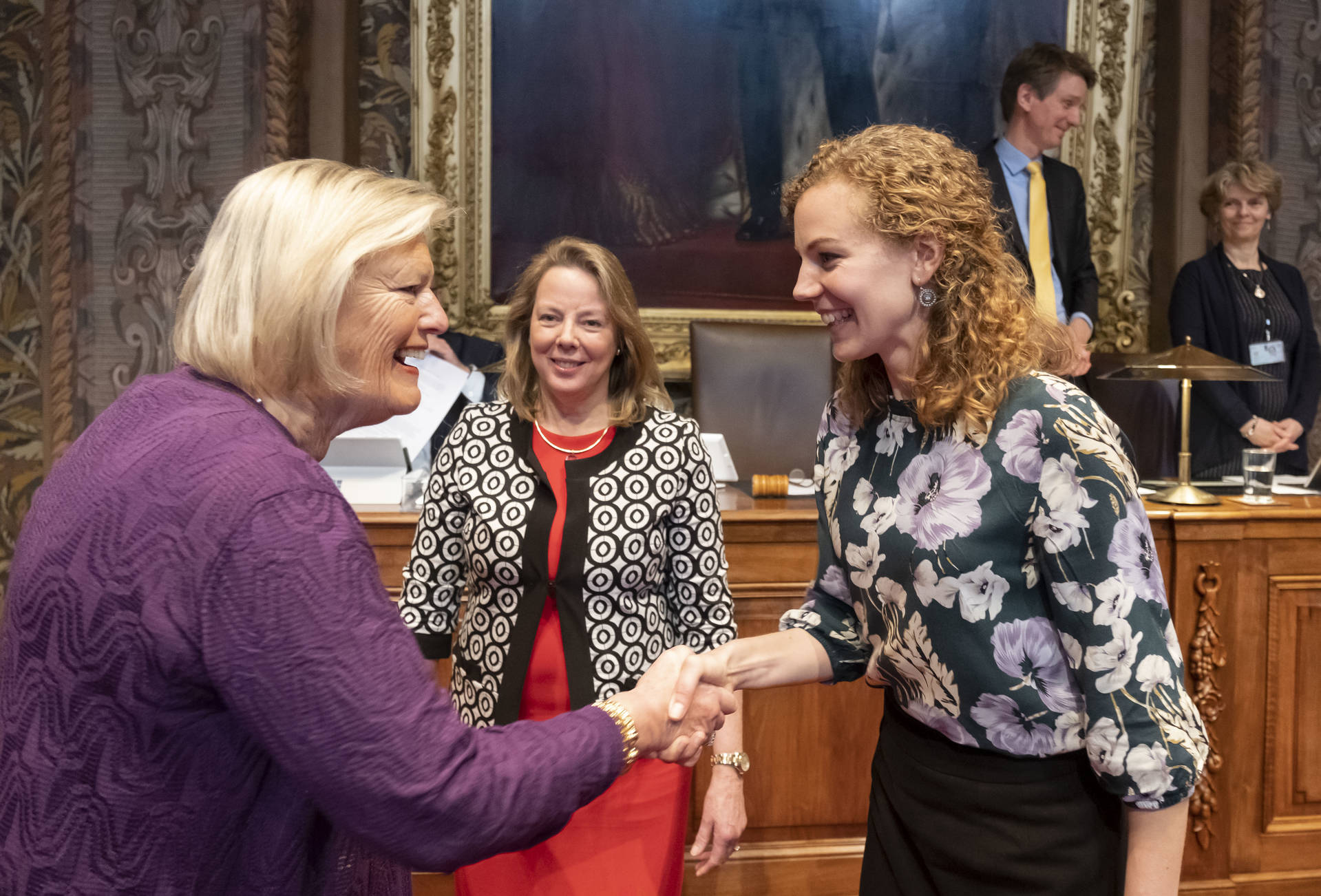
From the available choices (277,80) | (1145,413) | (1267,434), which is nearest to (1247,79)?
(1145,413)

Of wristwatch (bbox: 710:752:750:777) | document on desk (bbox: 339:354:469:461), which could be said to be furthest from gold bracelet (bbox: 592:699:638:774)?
document on desk (bbox: 339:354:469:461)

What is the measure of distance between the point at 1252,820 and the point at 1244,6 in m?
3.47

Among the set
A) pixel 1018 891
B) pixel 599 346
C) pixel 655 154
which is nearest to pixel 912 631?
pixel 1018 891

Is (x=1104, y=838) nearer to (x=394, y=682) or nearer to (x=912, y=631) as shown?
(x=912, y=631)

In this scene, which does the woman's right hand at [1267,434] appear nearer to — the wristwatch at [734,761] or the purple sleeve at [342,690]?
the wristwatch at [734,761]

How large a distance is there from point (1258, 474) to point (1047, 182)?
5.41 ft

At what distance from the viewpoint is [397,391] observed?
45.4 inches

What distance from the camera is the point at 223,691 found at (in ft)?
2.84

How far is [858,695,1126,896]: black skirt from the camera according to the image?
1.25 metres

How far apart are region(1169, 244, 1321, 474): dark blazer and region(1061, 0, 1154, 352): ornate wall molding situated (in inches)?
25.6

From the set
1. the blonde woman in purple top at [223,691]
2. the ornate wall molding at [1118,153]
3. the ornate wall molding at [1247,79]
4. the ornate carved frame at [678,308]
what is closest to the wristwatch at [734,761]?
the blonde woman in purple top at [223,691]

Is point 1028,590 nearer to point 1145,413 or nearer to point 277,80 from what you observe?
point 277,80

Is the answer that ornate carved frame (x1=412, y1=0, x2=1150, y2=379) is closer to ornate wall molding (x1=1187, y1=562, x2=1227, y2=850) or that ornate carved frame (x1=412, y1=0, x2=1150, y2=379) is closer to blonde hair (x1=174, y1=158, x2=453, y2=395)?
ornate wall molding (x1=1187, y1=562, x2=1227, y2=850)

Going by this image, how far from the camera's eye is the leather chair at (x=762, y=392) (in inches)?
153
